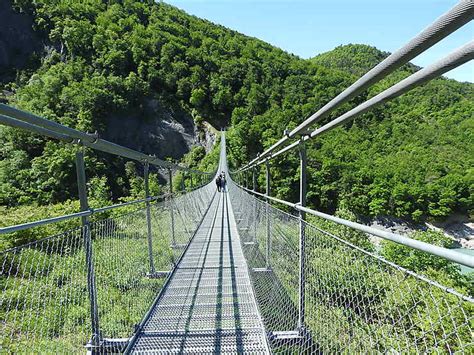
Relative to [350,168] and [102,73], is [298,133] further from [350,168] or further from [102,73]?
[102,73]

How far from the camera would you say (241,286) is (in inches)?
116

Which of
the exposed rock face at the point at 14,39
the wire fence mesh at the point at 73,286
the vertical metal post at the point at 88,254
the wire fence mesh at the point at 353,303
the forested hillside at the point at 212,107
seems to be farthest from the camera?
the exposed rock face at the point at 14,39

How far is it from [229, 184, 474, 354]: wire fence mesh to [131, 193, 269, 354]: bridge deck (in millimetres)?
139

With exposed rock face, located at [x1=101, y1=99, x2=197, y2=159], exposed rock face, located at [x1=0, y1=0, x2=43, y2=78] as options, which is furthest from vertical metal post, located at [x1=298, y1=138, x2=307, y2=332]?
exposed rock face, located at [x1=0, y1=0, x2=43, y2=78]

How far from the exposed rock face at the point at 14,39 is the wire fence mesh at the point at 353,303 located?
198 ft

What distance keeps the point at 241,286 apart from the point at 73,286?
5.42ft

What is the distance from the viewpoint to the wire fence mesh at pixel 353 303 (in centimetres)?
64

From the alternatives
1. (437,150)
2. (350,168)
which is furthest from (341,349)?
(437,150)

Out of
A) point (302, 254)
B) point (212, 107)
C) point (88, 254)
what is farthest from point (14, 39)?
point (302, 254)

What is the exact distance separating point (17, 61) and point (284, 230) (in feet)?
205

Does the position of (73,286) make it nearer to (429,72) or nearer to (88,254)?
(88,254)

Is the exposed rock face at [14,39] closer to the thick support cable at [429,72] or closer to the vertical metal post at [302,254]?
the vertical metal post at [302,254]

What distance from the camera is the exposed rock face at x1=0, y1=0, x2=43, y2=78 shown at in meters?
50.9

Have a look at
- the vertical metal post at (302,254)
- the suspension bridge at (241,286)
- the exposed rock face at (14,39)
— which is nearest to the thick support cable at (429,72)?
the suspension bridge at (241,286)
